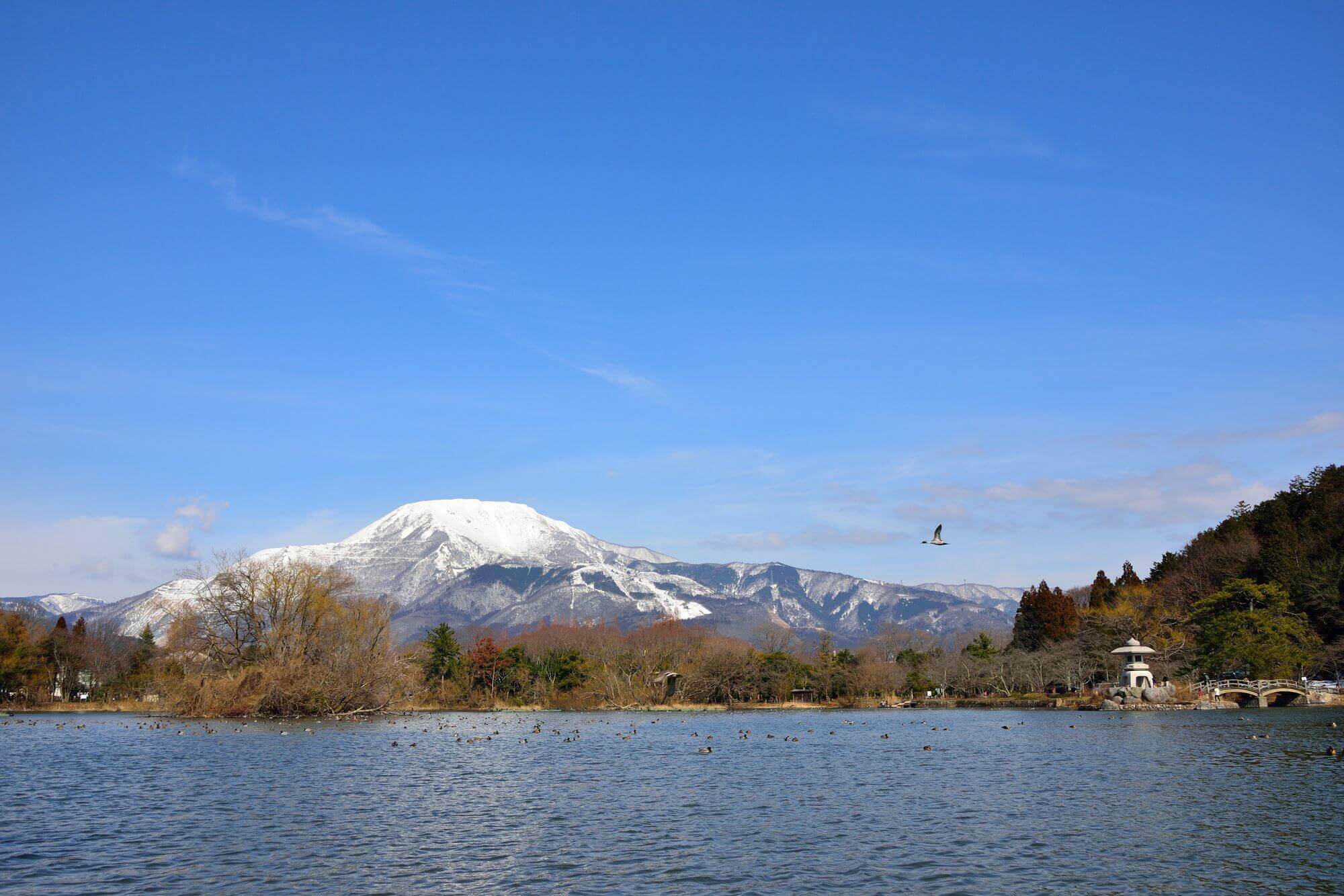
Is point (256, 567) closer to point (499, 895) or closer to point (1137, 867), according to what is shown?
point (499, 895)

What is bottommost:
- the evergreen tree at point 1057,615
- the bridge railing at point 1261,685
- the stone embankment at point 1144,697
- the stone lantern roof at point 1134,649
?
the stone embankment at point 1144,697

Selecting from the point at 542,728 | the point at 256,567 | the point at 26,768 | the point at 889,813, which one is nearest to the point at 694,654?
the point at 542,728

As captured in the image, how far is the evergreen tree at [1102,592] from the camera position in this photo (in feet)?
388

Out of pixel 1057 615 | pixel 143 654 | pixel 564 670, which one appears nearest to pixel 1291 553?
pixel 1057 615

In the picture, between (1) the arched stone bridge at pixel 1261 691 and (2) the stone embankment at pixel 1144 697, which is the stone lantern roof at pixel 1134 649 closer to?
(2) the stone embankment at pixel 1144 697

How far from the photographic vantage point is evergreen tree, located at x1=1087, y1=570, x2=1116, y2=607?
11812 centimetres

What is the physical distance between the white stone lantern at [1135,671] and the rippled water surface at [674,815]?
115 feet

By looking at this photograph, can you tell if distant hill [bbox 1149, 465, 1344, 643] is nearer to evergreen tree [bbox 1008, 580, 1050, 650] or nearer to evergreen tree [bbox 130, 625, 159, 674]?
evergreen tree [bbox 1008, 580, 1050, 650]

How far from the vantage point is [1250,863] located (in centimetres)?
1995

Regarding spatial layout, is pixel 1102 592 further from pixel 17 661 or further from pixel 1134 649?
pixel 17 661

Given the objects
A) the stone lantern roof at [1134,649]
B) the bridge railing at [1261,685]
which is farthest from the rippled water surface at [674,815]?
the stone lantern roof at [1134,649]

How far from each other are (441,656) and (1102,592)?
7840 cm

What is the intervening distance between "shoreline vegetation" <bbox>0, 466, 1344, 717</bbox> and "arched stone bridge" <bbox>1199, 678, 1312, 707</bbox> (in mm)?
1320

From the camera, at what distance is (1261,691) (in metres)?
79.1
